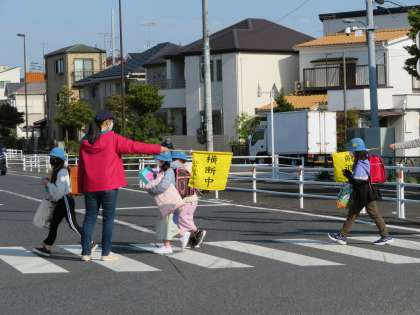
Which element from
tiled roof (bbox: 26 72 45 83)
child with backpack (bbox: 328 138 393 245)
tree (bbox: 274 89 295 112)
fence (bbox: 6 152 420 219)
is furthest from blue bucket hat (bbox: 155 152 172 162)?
tiled roof (bbox: 26 72 45 83)

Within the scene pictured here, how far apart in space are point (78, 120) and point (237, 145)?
833 inches

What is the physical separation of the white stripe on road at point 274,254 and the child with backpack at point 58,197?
217cm

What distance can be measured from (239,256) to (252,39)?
146 feet

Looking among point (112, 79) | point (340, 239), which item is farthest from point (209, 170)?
point (112, 79)

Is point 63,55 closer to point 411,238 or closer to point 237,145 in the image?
point 237,145

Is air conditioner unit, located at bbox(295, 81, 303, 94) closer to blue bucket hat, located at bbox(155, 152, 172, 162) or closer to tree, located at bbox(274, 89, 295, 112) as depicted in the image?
tree, located at bbox(274, 89, 295, 112)

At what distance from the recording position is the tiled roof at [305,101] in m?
49.5

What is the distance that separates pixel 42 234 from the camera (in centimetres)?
1383

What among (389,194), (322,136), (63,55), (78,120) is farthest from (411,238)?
(63,55)

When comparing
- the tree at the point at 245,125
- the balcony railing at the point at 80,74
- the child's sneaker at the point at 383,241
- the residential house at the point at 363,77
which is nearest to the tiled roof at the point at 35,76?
the balcony railing at the point at 80,74

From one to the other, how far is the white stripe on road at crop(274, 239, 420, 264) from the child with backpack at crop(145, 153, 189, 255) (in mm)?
2032

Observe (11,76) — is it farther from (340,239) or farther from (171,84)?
(340,239)

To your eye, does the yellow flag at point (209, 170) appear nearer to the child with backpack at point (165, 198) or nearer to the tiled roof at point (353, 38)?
the child with backpack at point (165, 198)

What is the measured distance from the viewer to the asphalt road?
298 inches
